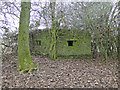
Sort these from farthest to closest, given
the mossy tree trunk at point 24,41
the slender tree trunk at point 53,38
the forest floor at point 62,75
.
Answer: the slender tree trunk at point 53,38, the mossy tree trunk at point 24,41, the forest floor at point 62,75

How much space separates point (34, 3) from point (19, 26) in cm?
113

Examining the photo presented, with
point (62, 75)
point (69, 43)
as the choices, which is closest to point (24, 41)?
point (62, 75)

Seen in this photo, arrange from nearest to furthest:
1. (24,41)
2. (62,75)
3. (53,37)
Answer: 1. (62,75)
2. (24,41)
3. (53,37)

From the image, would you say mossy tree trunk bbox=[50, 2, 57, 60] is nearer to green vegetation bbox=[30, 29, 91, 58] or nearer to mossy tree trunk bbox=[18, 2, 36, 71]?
green vegetation bbox=[30, 29, 91, 58]

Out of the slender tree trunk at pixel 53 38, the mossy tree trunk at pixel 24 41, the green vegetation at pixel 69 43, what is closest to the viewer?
the mossy tree trunk at pixel 24 41

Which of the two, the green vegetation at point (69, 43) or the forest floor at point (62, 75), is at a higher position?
the green vegetation at point (69, 43)

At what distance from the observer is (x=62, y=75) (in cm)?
328

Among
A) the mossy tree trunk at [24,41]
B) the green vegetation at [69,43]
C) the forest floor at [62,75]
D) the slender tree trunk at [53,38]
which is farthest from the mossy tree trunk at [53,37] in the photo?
the mossy tree trunk at [24,41]

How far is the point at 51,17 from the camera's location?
4.52 meters

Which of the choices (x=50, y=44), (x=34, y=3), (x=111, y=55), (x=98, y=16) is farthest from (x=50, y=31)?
(x=111, y=55)

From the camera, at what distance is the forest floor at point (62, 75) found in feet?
9.50

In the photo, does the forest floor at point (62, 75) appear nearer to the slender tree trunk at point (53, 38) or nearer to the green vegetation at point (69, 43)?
the slender tree trunk at point (53, 38)

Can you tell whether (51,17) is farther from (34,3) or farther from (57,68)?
(57,68)

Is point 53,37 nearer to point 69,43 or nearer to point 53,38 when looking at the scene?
point 53,38
